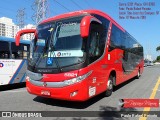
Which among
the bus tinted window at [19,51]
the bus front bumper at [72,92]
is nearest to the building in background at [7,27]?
the bus tinted window at [19,51]

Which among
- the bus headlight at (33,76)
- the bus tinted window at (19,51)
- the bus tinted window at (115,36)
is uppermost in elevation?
the bus tinted window at (115,36)

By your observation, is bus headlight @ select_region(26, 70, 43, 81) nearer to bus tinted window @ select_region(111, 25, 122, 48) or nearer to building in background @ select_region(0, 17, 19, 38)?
bus tinted window @ select_region(111, 25, 122, 48)

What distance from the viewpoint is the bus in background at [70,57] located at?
6969 millimetres

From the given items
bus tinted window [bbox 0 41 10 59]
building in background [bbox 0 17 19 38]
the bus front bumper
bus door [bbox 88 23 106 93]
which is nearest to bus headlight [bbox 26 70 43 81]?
the bus front bumper

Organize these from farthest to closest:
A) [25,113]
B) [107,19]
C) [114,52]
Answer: [114,52] → [107,19] → [25,113]

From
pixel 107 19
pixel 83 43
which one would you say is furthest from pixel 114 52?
pixel 83 43

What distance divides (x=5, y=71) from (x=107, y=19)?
17.8ft

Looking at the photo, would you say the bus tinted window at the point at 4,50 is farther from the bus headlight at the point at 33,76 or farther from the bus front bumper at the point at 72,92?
the bus front bumper at the point at 72,92

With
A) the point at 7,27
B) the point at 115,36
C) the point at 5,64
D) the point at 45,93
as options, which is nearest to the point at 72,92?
the point at 45,93

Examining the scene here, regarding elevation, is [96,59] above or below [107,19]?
below

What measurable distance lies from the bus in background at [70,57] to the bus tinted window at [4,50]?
8.98 ft

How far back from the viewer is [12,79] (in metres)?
11.8

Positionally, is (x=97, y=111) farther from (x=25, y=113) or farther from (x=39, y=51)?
(x=39, y=51)

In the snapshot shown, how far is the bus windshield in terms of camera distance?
7125mm
